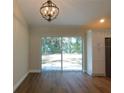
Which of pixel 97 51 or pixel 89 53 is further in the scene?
pixel 89 53

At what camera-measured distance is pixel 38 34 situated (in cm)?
930

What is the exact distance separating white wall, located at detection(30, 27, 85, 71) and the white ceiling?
20.3 inches

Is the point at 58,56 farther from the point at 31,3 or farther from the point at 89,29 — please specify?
the point at 31,3

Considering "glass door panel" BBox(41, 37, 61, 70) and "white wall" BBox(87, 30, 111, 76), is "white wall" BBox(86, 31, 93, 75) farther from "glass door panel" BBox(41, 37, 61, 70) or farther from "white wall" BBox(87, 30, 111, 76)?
"glass door panel" BBox(41, 37, 61, 70)

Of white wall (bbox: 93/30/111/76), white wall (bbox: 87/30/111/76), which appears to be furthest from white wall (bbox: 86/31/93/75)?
white wall (bbox: 93/30/111/76)

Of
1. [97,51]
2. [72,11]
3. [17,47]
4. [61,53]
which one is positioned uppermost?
[72,11]

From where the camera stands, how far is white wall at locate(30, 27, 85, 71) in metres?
9.29

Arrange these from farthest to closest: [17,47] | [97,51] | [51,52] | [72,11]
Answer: [51,52] < [97,51] < [72,11] < [17,47]

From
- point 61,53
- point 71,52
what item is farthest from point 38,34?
point 71,52

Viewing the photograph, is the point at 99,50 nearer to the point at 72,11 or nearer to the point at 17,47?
the point at 72,11

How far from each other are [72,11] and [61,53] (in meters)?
2.96
